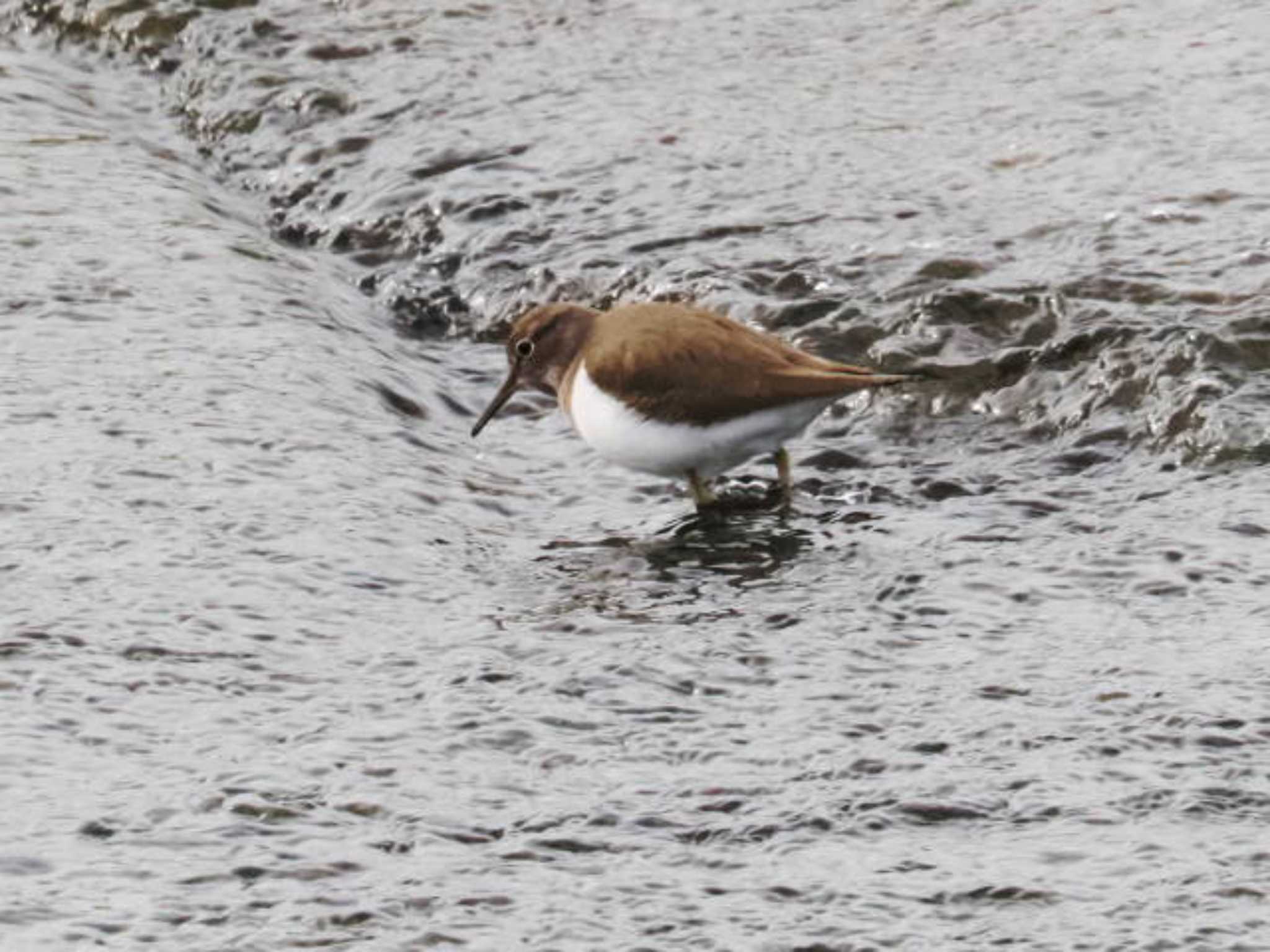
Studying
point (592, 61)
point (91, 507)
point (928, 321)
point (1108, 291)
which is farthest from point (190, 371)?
point (592, 61)

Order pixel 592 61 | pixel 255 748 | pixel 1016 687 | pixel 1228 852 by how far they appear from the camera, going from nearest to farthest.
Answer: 1. pixel 1228 852
2. pixel 255 748
3. pixel 1016 687
4. pixel 592 61

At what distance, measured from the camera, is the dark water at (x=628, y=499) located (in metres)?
4.96

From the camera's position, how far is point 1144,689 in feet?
18.8

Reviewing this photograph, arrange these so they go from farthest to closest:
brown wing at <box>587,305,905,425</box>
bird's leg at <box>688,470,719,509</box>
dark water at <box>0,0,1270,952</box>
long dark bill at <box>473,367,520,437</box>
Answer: long dark bill at <box>473,367,520,437</box>
bird's leg at <box>688,470,719,509</box>
brown wing at <box>587,305,905,425</box>
dark water at <box>0,0,1270,952</box>

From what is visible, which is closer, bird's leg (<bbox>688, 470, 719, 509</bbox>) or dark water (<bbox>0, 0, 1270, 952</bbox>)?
dark water (<bbox>0, 0, 1270, 952</bbox>)

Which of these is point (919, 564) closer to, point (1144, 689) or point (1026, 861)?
point (1144, 689)

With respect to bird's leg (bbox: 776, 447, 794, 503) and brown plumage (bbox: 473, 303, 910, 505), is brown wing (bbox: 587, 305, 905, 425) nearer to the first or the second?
brown plumage (bbox: 473, 303, 910, 505)

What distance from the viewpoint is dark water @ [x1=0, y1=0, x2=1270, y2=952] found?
4961 mm

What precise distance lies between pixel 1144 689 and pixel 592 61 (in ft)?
18.4

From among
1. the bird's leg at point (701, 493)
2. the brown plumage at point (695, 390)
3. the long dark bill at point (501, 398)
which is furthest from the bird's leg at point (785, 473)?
the long dark bill at point (501, 398)

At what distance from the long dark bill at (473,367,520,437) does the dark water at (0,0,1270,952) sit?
0.11 meters

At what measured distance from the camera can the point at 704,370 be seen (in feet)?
23.1

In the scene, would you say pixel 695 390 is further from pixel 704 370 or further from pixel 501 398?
pixel 501 398

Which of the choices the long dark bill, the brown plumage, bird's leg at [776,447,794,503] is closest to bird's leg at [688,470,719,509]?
the brown plumage
